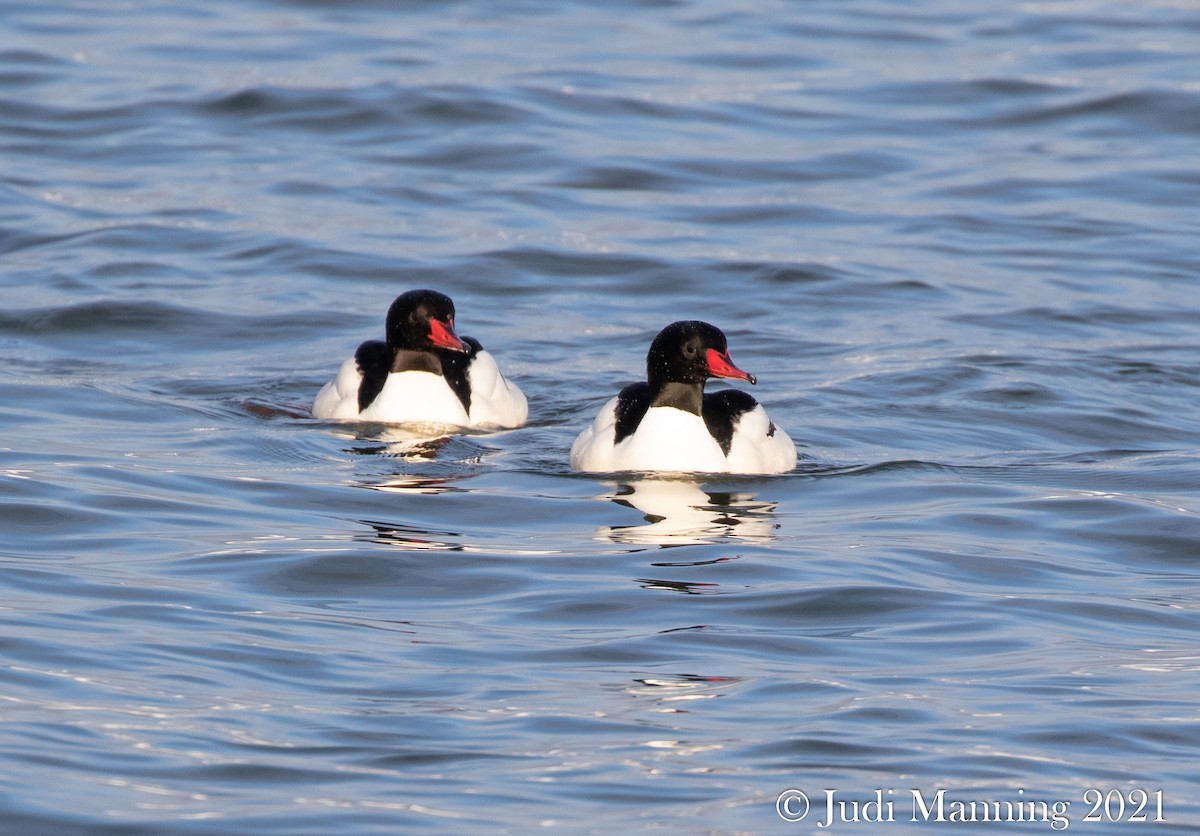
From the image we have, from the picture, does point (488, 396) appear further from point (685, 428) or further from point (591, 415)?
point (685, 428)

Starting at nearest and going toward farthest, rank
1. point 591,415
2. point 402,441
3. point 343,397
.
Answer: point 402,441 < point 343,397 < point 591,415

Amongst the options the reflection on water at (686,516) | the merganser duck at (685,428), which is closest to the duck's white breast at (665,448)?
the merganser duck at (685,428)

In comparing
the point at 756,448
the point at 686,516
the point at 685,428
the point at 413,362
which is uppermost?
the point at 413,362

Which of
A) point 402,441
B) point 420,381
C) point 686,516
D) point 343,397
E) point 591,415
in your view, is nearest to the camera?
point 686,516

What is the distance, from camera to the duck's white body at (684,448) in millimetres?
10820

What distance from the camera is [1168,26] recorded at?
26.1 metres

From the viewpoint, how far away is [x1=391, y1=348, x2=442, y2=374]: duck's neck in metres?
12.4

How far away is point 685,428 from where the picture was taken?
10875 mm

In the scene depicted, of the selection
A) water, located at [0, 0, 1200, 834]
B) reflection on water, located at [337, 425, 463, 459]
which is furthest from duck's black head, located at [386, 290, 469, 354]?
water, located at [0, 0, 1200, 834]

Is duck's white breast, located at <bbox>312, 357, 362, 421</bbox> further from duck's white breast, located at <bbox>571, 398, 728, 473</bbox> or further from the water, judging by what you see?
A: duck's white breast, located at <bbox>571, 398, 728, 473</bbox>

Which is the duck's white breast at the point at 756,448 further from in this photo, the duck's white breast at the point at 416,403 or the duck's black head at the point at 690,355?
the duck's white breast at the point at 416,403

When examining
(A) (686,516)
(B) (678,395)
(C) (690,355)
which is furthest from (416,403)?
(A) (686,516)

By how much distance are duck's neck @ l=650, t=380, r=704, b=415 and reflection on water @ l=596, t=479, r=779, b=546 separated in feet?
1.35

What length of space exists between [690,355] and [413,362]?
2.31 meters
